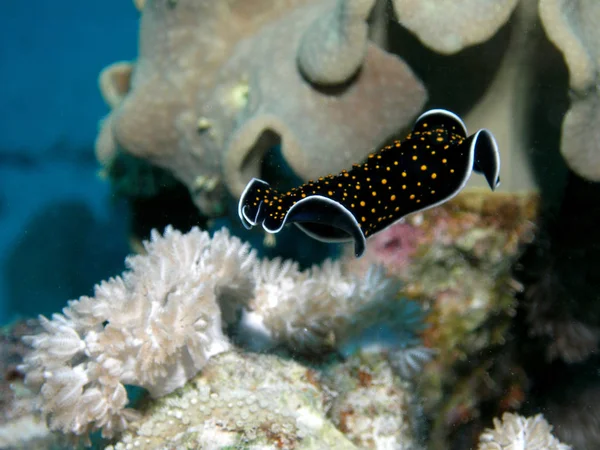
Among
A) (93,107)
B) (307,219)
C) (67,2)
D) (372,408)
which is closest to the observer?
(307,219)

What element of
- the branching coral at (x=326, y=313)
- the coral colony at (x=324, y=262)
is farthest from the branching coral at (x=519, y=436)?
the branching coral at (x=326, y=313)

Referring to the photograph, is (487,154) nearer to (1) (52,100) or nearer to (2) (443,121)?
(2) (443,121)

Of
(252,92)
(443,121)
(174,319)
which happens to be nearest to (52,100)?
(252,92)

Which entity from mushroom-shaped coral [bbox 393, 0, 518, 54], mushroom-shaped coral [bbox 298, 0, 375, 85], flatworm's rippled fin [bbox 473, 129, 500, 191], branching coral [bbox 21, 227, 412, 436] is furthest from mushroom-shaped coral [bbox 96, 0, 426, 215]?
flatworm's rippled fin [bbox 473, 129, 500, 191]

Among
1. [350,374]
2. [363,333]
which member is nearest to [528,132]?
[363,333]

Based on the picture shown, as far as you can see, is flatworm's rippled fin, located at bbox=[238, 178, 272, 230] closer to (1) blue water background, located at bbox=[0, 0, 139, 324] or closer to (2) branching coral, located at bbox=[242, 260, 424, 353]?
(2) branching coral, located at bbox=[242, 260, 424, 353]

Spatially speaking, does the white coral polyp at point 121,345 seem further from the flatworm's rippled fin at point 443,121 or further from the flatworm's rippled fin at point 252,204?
the flatworm's rippled fin at point 443,121

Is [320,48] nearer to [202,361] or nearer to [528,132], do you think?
[528,132]

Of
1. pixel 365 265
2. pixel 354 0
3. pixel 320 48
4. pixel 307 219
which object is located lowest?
pixel 365 265
